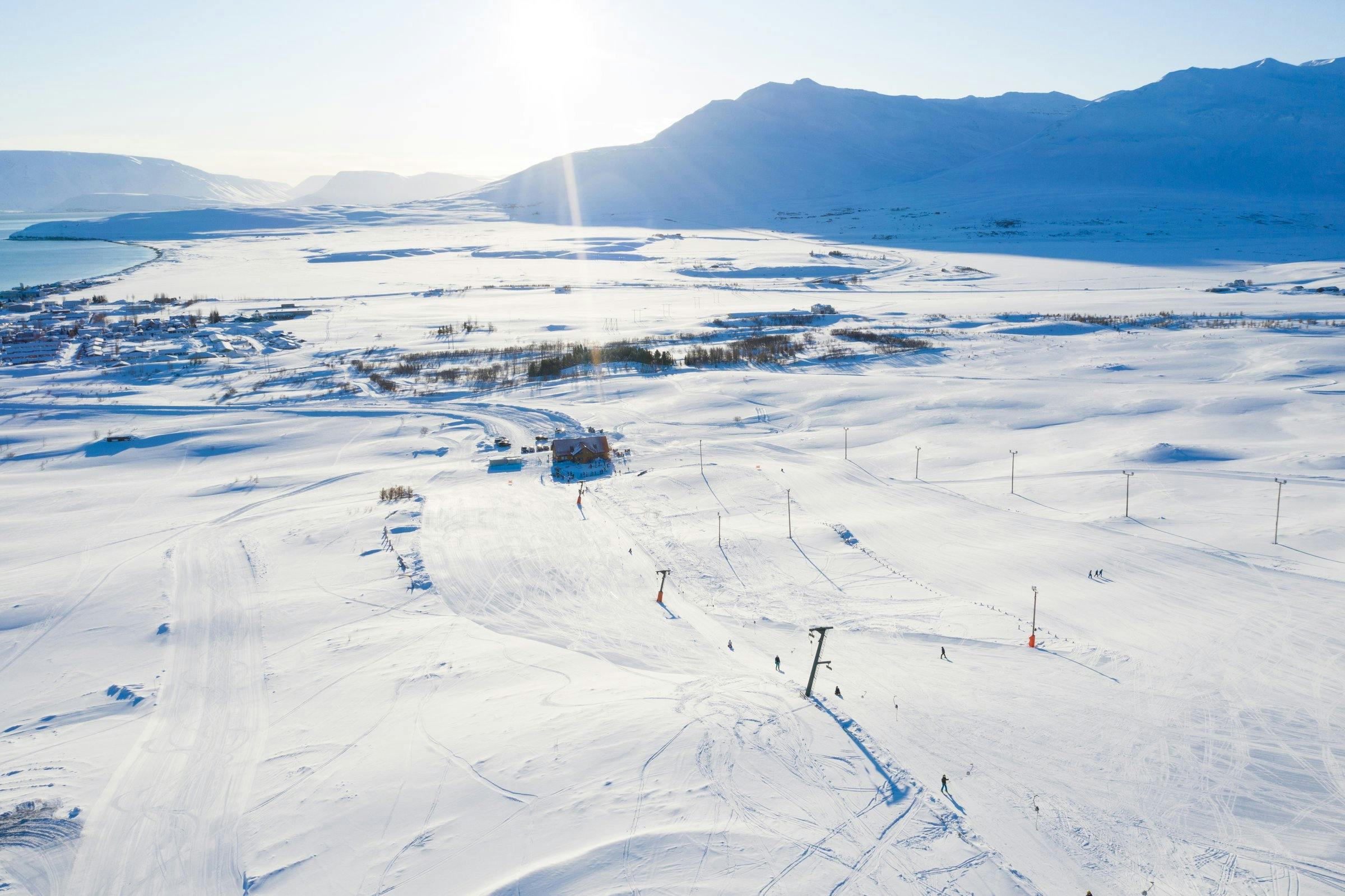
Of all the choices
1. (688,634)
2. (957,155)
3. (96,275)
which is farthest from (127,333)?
(957,155)

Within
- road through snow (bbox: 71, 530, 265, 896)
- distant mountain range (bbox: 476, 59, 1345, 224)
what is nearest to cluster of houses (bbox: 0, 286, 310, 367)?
road through snow (bbox: 71, 530, 265, 896)

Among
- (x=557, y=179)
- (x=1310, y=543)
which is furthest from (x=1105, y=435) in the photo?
(x=557, y=179)

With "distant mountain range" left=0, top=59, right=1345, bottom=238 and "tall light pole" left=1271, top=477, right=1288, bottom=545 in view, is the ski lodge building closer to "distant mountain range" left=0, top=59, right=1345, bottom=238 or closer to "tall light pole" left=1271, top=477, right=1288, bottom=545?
"tall light pole" left=1271, top=477, right=1288, bottom=545

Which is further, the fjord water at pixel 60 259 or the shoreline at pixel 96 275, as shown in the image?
the fjord water at pixel 60 259

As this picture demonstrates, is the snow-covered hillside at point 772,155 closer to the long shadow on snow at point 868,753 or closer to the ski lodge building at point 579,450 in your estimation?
the ski lodge building at point 579,450

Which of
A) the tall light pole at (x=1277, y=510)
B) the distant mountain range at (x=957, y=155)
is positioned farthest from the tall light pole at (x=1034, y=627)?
the distant mountain range at (x=957, y=155)

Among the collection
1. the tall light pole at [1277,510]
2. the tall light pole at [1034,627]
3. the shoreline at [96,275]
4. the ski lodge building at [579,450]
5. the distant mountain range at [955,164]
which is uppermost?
the distant mountain range at [955,164]
